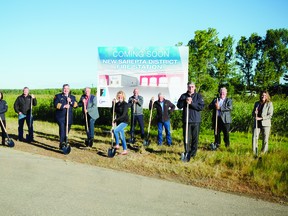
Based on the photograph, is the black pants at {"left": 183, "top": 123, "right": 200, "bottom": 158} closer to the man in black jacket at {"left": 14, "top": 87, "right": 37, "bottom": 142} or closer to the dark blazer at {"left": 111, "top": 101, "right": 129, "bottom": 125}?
the dark blazer at {"left": 111, "top": 101, "right": 129, "bottom": 125}

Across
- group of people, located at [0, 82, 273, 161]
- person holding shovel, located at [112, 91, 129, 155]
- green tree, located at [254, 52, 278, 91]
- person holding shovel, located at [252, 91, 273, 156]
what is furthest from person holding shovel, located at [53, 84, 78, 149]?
green tree, located at [254, 52, 278, 91]

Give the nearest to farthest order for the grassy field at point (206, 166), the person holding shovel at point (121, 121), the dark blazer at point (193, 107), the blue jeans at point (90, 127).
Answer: the grassy field at point (206, 166) < the dark blazer at point (193, 107) < the person holding shovel at point (121, 121) < the blue jeans at point (90, 127)

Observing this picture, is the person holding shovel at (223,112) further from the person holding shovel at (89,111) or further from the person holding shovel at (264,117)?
the person holding shovel at (89,111)

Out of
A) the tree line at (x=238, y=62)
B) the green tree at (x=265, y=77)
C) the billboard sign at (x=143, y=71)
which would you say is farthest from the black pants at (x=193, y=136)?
the green tree at (x=265, y=77)

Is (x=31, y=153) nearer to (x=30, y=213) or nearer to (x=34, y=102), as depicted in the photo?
(x=34, y=102)

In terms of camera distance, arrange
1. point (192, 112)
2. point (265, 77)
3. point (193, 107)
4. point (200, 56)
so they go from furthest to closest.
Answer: point (265, 77) → point (200, 56) → point (192, 112) → point (193, 107)

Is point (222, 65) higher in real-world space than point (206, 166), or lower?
higher

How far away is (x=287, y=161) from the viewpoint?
25.5 feet

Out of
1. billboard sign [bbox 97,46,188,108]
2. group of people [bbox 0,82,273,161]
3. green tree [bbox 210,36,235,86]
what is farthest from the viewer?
green tree [bbox 210,36,235,86]

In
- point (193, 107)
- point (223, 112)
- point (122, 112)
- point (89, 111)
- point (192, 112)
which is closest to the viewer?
point (193, 107)

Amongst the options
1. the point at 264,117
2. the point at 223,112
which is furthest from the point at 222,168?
the point at 223,112

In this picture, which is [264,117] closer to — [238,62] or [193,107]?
[193,107]

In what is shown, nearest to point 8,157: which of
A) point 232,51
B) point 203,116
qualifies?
point 203,116

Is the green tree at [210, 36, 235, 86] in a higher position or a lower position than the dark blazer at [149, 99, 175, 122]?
higher
